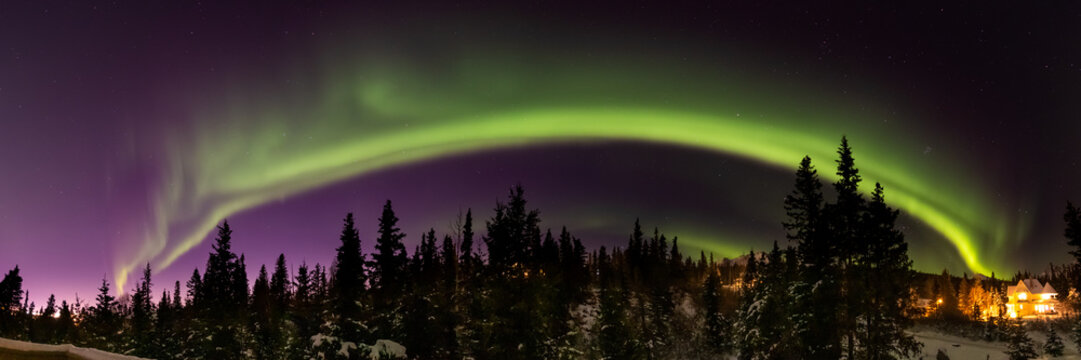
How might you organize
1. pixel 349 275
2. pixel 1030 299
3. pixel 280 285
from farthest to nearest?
pixel 1030 299 < pixel 280 285 < pixel 349 275

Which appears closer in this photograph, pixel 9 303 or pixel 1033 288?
pixel 9 303

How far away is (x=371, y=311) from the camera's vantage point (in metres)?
44.2

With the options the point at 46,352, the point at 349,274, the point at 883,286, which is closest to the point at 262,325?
the point at 349,274

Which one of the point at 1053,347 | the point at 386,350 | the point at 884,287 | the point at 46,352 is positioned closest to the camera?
the point at 46,352

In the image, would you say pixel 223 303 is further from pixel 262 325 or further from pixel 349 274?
pixel 349 274

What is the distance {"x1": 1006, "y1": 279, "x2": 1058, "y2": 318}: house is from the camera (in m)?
136

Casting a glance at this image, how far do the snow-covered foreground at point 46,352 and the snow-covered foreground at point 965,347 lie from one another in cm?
7867

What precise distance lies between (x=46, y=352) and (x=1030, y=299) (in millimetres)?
170621

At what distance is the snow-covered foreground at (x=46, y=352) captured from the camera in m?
4.52

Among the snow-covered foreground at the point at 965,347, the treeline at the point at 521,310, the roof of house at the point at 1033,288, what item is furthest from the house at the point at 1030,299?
the treeline at the point at 521,310

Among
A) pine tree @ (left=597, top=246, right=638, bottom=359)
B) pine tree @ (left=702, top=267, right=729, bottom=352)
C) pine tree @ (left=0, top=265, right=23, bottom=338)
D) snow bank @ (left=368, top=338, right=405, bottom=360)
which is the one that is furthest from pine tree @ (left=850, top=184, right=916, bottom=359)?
pine tree @ (left=0, top=265, right=23, bottom=338)

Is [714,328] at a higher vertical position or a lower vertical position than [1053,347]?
higher

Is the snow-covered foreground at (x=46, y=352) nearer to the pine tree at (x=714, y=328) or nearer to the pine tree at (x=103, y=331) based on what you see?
the pine tree at (x=103, y=331)

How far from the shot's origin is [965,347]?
8125 centimetres
